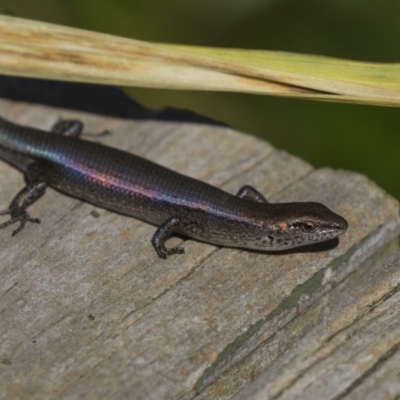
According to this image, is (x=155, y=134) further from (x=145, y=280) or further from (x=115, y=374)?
(x=115, y=374)

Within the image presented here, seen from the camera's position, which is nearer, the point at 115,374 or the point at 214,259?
the point at 115,374

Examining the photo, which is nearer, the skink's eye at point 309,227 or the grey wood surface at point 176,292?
the grey wood surface at point 176,292

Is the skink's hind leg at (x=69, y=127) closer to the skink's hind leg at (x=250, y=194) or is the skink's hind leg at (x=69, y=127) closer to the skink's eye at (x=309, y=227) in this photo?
the skink's hind leg at (x=250, y=194)

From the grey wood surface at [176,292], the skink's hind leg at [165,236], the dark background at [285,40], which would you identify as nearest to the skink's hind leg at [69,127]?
the grey wood surface at [176,292]

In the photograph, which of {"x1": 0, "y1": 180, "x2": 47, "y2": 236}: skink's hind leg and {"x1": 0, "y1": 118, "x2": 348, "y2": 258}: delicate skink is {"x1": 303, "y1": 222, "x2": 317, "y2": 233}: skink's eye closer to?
{"x1": 0, "y1": 118, "x2": 348, "y2": 258}: delicate skink

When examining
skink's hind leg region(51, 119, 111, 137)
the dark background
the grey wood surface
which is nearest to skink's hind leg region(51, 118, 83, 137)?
skink's hind leg region(51, 119, 111, 137)

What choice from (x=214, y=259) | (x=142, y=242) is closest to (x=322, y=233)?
(x=214, y=259)

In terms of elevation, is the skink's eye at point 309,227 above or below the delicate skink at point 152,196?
above
